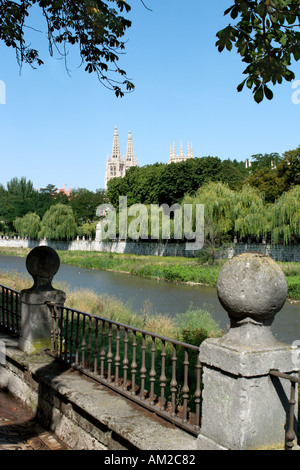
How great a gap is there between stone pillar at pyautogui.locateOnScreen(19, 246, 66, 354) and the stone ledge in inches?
8.3

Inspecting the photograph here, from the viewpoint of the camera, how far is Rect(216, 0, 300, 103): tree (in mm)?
5055

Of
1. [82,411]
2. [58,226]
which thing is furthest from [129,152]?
[82,411]

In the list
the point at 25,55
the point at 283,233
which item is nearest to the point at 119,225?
the point at 283,233

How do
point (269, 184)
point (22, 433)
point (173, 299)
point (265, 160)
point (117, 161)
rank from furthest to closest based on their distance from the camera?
1. point (117, 161)
2. point (265, 160)
3. point (269, 184)
4. point (173, 299)
5. point (22, 433)

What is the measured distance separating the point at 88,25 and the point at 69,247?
5596cm

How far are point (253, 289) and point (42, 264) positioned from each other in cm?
381

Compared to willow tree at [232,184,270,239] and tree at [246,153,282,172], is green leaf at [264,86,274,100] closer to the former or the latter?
willow tree at [232,184,270,239]

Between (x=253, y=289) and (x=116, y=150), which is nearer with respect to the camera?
(x=253, y=289)

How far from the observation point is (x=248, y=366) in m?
2.98

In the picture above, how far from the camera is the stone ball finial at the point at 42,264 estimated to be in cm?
617

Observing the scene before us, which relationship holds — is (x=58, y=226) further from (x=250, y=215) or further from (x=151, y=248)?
(x=250, y=215)
